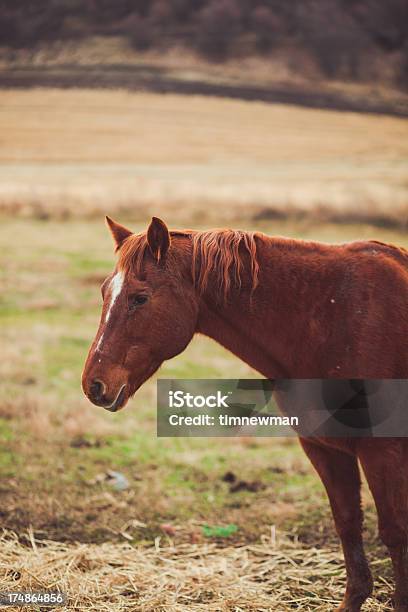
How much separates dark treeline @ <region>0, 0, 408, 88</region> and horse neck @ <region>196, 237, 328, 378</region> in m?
4.94

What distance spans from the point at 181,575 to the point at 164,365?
A: 3610 millimetres

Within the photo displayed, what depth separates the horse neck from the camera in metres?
2.52

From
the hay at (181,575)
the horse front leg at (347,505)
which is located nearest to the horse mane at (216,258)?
the horse front leg at (347,505)

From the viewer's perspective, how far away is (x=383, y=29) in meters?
6.46

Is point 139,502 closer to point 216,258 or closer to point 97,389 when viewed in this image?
point 97,389

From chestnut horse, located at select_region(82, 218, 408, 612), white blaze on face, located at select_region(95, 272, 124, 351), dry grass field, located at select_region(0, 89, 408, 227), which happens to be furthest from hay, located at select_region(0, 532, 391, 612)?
dry grass field, located at select_region(0, 89, 408, 227)

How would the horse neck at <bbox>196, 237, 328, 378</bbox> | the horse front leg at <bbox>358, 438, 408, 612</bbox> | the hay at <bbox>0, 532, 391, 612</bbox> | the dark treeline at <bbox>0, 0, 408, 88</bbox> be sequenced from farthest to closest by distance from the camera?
1. the dark treeline at <bbox>0, 0, 408, 88</bbox>
2. the hay at <bbox>0, 532, 391, 612</bbox>
3. the horse neck at <bbox>196, 237, 328, 378</bbox>
4. the horse front leg at <bbox>358, 438, 408, 612</bbox>

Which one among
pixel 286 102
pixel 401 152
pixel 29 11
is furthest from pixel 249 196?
pixel 29 11

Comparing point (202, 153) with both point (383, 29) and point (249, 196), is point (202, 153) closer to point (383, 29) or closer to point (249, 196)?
point (249, 196)

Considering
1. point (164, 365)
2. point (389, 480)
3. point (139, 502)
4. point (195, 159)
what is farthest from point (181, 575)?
point (195, 159)

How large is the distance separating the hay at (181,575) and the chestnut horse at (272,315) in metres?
0.67

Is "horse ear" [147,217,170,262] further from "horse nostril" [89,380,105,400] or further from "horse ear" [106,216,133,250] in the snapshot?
"horse nostril" [89,380,105,400]

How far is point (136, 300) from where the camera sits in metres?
2.41

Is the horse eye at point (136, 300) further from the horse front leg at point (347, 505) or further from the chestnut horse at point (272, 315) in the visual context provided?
the horse front leg at point (347, 505)
